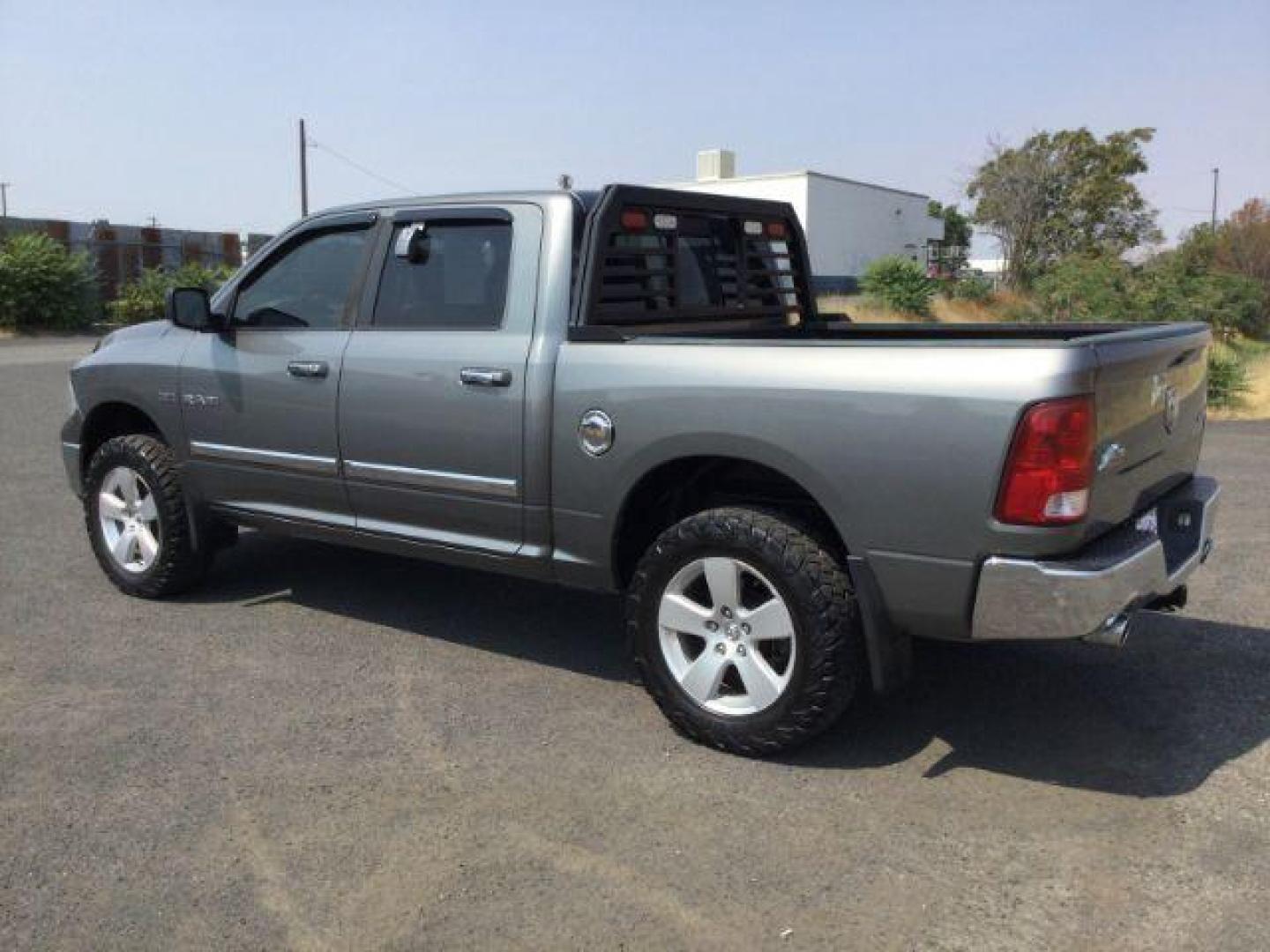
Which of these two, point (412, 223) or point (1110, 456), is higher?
A: point (412, 223)

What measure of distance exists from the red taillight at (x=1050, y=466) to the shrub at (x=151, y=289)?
27.7 meters

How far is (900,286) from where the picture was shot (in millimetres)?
32500

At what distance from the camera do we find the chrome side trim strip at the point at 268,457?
492cm

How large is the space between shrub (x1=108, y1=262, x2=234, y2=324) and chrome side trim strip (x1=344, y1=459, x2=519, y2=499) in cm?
2548

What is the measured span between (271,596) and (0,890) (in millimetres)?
2794

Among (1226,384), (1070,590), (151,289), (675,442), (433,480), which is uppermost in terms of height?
(151,289)

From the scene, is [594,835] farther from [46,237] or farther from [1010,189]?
[1010,189]

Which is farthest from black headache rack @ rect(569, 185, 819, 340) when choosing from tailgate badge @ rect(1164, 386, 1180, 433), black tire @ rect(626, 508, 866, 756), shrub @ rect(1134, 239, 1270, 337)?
shrub @ rect(1134, 239, 1270, 337)

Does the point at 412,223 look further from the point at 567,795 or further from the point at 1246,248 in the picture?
the point at 1246,248

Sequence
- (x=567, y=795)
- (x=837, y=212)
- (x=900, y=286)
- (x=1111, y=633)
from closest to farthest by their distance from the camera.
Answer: (x=1111, y=633) → (x=567, y=795) → (x=900, y=286) → (x=837, y=212)

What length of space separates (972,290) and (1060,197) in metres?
12.3

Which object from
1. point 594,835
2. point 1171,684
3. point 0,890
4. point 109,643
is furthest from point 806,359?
point 109,643

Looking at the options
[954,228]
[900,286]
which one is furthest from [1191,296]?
[954,228]

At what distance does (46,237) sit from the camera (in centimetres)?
2784
